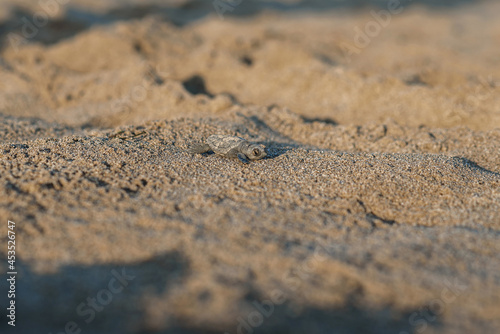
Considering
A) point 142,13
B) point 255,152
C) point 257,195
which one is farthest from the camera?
point 142,13

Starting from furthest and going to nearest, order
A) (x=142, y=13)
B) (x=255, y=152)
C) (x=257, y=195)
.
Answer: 1. (x=142, y=13)
2. (x=255, y=152)
3. (x=257, y=195)

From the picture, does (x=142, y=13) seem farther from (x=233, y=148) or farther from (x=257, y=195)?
(x=257, y=195)

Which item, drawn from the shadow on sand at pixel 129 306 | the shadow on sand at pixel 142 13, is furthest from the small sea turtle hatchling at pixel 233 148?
the shadow on sand at pixel 142 13

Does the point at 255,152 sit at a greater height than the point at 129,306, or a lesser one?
Answer: greater

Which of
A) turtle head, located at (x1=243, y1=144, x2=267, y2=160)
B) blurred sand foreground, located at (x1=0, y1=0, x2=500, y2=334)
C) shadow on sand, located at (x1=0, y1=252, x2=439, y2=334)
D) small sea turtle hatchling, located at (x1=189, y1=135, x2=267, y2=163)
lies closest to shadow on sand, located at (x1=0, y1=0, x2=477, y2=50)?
blurred sand foreground, located at (x1=0, y1=0, x2=500, y2=334)

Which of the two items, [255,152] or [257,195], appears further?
[255,152]

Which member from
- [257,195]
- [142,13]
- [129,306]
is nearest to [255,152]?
[257,195]

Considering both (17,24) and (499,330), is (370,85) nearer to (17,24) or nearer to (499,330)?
(499,330)
